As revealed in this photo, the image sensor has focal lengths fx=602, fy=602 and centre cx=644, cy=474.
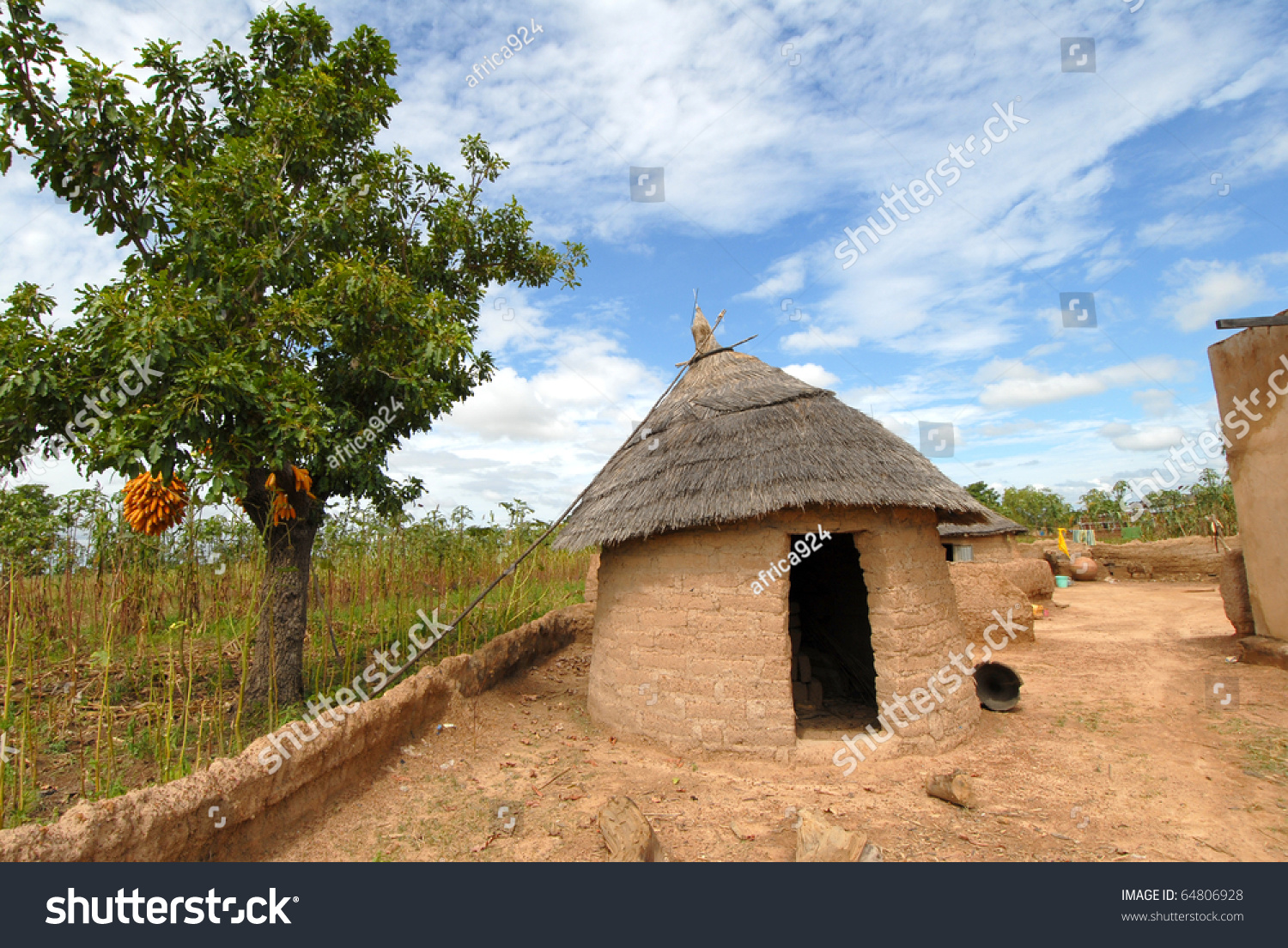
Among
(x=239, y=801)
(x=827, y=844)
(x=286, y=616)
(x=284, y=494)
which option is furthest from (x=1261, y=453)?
(x=286, y=616)

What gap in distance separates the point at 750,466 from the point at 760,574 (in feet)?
3.44

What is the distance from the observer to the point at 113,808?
292 centimetres

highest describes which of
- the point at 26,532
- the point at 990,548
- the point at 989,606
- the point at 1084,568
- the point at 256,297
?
the point at 256,297

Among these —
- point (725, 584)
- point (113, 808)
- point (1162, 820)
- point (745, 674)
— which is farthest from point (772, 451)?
point (113, 808)

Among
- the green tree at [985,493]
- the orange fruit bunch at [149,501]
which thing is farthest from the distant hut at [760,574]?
the green tree at [985,493]

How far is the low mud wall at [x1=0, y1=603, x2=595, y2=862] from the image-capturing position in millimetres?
2770

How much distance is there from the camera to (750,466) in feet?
19.1

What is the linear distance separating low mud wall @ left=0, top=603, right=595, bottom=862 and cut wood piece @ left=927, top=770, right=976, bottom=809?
4.45 m

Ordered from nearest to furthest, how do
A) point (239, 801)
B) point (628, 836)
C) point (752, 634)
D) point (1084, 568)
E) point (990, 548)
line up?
point (239, 801) < point (628, 836) < point (752, 634) < point (990, 548) < point (1084, 568)

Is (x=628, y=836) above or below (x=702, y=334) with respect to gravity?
below

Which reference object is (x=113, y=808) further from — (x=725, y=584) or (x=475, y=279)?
(x=475, y=279)

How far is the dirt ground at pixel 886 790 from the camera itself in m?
3.96

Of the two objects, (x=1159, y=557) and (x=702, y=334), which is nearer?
(x=702, y=334)

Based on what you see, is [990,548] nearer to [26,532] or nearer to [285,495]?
[285,495]
